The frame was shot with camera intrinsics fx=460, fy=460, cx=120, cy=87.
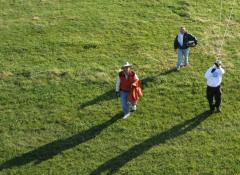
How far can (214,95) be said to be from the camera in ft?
53.7

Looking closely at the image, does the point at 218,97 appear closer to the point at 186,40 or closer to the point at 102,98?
the point at 186,40

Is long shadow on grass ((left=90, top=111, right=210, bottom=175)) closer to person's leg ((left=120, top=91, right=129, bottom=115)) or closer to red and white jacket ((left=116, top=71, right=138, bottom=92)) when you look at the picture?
person's leg ((left=120, top=91, right=129, bottom=115))

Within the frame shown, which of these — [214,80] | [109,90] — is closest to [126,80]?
[109,90]

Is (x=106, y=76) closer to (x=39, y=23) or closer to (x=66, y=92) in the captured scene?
(x=66, y=92)

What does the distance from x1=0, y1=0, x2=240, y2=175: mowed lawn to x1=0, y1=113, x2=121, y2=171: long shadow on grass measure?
0.11 ft

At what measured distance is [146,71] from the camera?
19047 millimetres

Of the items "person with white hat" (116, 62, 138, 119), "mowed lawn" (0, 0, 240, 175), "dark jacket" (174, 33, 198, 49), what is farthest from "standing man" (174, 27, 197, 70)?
"person with white hat" (116, 62, 138, 119)

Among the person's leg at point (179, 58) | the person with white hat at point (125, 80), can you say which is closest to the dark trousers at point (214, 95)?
the person with white hat at point (125, 80)

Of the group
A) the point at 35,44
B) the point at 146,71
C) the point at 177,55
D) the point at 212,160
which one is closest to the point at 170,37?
the point at 177,55

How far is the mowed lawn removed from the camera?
15.4 meters

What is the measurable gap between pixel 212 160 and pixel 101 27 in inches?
366

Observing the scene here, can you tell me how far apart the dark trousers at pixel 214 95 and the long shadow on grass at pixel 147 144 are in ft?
1.50

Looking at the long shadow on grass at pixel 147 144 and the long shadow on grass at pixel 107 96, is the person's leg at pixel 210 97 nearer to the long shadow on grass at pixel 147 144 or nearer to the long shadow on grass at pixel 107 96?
Answer: the long shadow on grass at pixel 147 144

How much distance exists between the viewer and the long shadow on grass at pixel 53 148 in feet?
50.7
